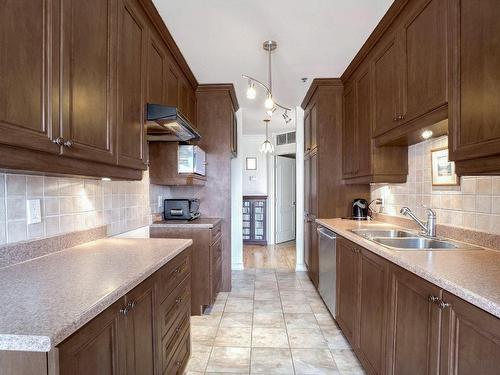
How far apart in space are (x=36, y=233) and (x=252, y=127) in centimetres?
493

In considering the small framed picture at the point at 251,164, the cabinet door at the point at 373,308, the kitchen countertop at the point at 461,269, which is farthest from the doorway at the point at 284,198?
the kitchen countertop at the point at 461,269

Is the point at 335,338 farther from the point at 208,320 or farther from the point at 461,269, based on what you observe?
the point at 461,269

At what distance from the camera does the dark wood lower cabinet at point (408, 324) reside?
0.97 meters

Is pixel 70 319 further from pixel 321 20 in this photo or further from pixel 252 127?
pixel 252 127

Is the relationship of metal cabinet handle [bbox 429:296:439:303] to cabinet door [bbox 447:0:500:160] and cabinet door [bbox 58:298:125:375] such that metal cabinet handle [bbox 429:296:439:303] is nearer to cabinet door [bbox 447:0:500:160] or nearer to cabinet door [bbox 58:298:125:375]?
cabinet door [bbox 447:0:500:160]

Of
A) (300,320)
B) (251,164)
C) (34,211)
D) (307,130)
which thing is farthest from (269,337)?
(251,164)

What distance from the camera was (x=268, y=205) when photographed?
653cm

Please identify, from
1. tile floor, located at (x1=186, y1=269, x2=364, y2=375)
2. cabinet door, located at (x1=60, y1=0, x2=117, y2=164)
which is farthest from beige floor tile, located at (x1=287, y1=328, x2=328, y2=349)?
cabinet door, located at (x1=60, y1=0, x2=117, y2=164)

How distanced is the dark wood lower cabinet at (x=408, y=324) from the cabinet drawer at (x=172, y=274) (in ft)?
4.00

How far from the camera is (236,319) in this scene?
9.19 feet

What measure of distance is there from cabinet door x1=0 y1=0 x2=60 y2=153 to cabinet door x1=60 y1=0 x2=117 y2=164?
0.07 metres

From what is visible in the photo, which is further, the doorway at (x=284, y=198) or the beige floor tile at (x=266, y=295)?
the doorway at (x=284, y=198)

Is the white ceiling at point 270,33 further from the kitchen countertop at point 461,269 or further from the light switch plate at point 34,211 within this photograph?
the kitchen countertop at point 461,269

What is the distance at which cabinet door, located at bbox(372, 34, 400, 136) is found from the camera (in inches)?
85.0
